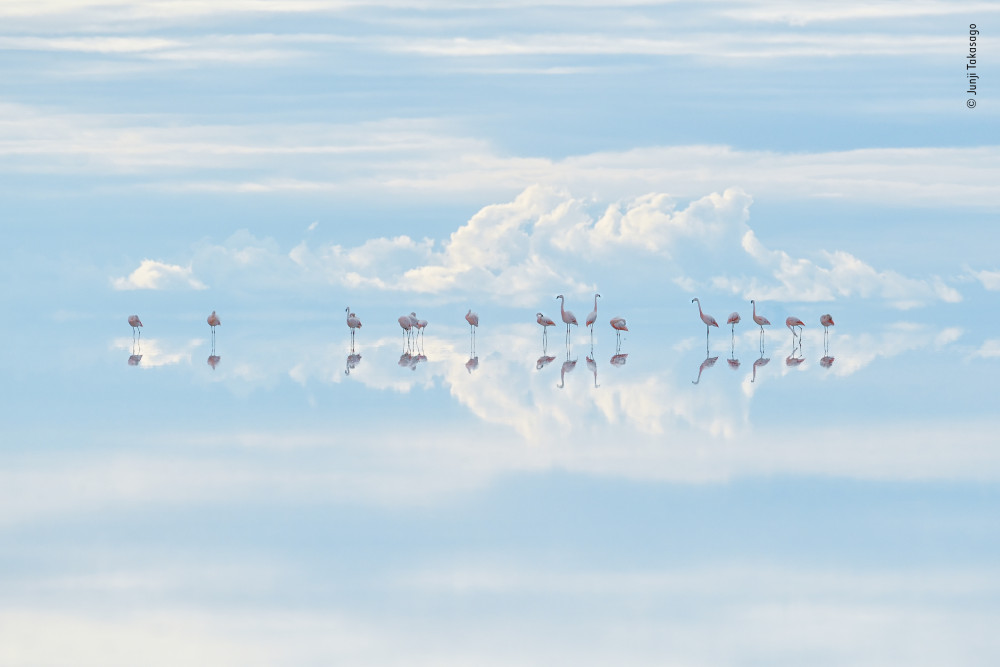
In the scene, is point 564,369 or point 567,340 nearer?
point 564,369

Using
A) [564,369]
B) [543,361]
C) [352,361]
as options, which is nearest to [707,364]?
[564,369]

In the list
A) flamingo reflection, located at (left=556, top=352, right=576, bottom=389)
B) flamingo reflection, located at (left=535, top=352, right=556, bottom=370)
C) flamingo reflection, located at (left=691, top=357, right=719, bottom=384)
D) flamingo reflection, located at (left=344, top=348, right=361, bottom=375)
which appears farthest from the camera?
flamingo reflection, located at (left=535, top=352, right=556, bottom=370)

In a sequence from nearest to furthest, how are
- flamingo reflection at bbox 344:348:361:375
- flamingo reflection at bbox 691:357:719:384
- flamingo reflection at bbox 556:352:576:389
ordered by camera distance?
flamingo reflection at bbox 556:352:576:389, flamingo reflection at bbox 691:357:719:384, flamingo reflection at bbox 344:348:361:375

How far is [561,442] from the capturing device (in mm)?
15750

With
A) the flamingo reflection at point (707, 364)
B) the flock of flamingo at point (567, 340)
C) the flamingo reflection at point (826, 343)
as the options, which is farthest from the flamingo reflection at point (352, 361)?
the flamingo reflection at point (826, 343)

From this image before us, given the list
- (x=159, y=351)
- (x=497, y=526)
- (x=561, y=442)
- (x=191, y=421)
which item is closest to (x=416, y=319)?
(x=159, y=351)

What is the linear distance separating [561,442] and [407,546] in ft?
16.0

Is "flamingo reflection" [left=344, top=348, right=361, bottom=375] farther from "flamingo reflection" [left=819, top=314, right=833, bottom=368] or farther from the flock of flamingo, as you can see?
"flamingo reflection" [left=819, top=314, right=833, bottom=368]

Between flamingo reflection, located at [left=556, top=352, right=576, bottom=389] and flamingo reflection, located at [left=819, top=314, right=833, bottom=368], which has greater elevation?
flamingo reflection, located at [left=819, top=314, right=833, bottom=368]

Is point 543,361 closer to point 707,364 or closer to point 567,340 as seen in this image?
point 707,364

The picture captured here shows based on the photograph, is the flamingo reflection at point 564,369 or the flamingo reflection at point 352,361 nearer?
the flamingo reflection at point 564,369

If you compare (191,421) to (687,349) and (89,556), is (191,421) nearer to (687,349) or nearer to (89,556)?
(89,556)

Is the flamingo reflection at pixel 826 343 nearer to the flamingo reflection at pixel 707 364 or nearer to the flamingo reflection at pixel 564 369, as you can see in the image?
the flamingo reflection at pixel 707 364

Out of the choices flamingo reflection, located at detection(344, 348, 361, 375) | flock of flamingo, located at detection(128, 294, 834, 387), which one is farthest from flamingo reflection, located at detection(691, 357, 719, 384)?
flamingo reflection, located at detection(344, 348, 361, 375)
